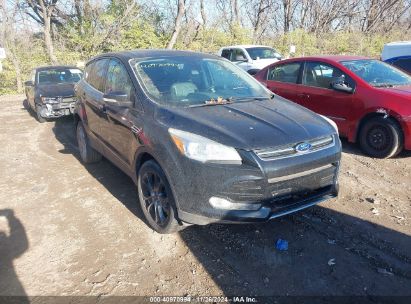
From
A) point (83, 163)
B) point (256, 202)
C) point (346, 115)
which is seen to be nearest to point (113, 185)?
point (83, 163)

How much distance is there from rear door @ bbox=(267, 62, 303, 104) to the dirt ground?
2.25m

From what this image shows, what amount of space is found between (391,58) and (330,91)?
411cm

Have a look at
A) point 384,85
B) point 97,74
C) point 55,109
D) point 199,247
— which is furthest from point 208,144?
point 55,109

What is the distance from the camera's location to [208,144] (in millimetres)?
2906

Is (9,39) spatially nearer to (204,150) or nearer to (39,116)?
(39,116)

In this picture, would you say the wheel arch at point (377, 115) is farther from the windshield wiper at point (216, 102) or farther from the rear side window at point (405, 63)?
the rear side window at point (405, 63)

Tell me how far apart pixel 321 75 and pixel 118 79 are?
12.6 ft

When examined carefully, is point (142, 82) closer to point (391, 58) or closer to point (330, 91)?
point (330, 91)

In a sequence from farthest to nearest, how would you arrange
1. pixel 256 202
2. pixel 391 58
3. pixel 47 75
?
pixel 47 75
pixel 391 58
pixel 256 202

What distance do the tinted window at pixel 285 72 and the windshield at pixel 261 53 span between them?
22.6 ft

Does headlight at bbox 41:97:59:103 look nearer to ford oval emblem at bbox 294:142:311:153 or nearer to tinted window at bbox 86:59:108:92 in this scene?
tinted window at bbox 86:59:108:92

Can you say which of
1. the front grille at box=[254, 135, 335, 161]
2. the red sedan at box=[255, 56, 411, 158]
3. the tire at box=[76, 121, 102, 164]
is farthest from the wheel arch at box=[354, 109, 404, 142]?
the tire at box=[76, 121, 102, 164]

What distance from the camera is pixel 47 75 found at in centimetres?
1051

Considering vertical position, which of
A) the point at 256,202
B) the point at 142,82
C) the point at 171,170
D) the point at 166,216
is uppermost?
the point at 142,82
